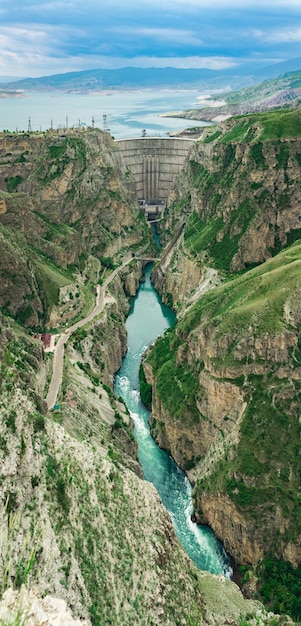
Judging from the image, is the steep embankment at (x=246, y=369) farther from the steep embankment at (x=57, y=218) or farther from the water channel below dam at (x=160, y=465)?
the steep embankment at (x=57, y=218)

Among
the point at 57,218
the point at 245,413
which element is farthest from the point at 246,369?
the point at 57,218

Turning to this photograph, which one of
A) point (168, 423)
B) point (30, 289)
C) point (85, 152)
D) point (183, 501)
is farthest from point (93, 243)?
point (183, 501)

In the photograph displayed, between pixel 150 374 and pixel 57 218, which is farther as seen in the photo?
pixel 57 218

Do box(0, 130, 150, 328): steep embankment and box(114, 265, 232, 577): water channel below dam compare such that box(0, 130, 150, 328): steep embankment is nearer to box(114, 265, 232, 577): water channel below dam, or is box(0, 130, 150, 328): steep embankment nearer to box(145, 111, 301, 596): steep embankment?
box(114, 265, 232, 577): water channel below dam

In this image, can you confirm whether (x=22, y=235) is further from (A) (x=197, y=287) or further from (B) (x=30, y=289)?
(A) (x=197, y=287)

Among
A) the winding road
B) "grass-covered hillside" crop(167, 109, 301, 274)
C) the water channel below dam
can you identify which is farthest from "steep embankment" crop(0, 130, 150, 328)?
"grass-covered hillside" crop(167, 109, 301, 274)

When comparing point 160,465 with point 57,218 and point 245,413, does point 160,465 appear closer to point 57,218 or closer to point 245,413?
point 245,413

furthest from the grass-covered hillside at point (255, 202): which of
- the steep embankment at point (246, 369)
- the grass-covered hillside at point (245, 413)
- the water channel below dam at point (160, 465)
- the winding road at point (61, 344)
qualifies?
the grass-covered hillside at point (245, 413)
